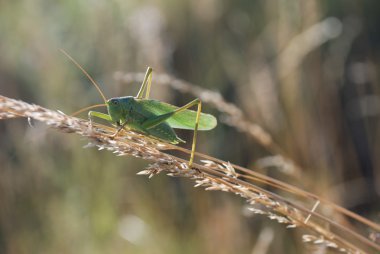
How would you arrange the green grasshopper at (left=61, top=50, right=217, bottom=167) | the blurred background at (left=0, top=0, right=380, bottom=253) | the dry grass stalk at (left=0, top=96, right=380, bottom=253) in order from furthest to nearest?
the blurred background at (left=0, top=0, right=380, bottom=253) → the green grasshopper at (left=61, top=50, right=217, bottom=167) → the dry grass stalk at (left=0, top=96, right=380, bottom=253)

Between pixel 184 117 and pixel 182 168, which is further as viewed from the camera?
pixel 184 117

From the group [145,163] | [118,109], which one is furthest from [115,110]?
[145,163]

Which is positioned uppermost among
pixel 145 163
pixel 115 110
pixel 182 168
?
pixel 145 163

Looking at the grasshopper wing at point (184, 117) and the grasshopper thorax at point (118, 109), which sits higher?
the grasshopper wing at point (184, 117)

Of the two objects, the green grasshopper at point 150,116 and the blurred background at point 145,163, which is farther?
the blurred background at point 145,163

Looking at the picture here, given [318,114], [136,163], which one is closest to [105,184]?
[136,163]

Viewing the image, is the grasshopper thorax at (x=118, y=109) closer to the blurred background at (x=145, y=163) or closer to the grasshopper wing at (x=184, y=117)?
the grasshopper wing at (x=184, y=117)

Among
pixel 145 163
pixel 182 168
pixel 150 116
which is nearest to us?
pixel 182 168

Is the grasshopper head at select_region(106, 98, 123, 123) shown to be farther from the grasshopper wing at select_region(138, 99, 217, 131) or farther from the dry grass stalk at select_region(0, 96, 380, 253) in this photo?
the dry grass stalk at select_region(0, 96, 380, 253)

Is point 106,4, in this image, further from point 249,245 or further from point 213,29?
point 249,245


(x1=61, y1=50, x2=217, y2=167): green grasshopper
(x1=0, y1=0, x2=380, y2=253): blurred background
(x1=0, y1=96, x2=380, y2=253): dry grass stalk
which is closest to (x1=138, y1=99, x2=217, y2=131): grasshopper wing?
(x1=61, y1=50, x2=217, y2=167): green grasshopper

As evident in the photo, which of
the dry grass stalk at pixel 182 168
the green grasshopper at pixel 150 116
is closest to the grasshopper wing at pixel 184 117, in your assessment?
the green grasshopper at pixel 150 116

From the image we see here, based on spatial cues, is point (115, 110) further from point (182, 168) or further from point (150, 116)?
point (182, 168)
